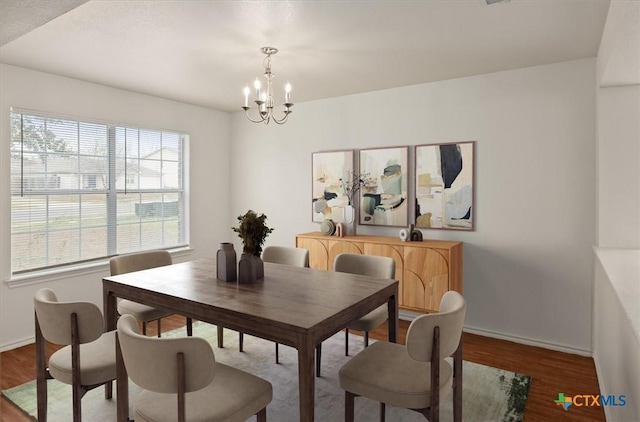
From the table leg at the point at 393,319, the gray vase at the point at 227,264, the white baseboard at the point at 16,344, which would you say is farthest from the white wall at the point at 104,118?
the table leg at the point at 393,319

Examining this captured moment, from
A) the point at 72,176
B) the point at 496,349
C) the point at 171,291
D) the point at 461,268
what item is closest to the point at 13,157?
the point at 72,176

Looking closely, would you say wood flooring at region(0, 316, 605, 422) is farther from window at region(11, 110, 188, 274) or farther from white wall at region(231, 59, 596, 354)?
window at region(11, 110, 188, 274)

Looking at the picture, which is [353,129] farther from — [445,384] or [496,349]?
[445,384]

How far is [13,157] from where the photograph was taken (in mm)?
3635

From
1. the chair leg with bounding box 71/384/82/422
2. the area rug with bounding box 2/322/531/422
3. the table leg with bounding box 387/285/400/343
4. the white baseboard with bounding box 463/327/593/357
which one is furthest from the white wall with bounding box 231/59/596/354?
the chair leg with bounding box 71/384/82/422

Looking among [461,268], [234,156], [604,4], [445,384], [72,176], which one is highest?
[604,4]

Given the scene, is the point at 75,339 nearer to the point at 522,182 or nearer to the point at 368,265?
the point at 368,265

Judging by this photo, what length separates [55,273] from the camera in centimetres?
391

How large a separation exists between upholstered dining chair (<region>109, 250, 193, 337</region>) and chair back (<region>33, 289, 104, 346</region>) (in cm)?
77

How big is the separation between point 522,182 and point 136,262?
11.5 feet

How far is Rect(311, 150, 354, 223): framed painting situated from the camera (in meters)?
4.74

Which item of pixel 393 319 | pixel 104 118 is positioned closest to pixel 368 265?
pixel 393 319

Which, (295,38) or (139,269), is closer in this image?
(295,38)

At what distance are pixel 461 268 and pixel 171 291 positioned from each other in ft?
9.02
